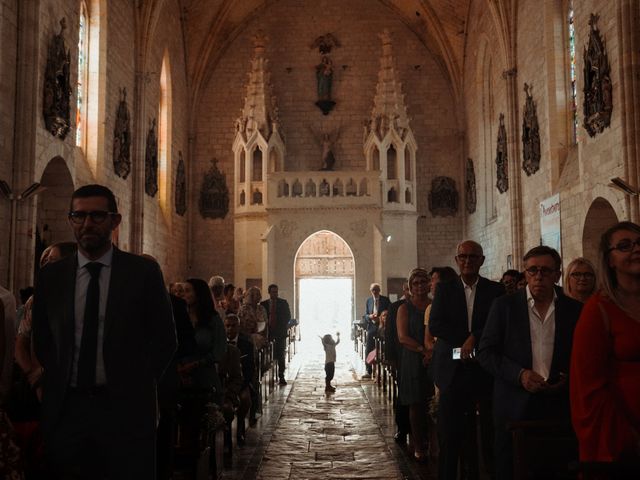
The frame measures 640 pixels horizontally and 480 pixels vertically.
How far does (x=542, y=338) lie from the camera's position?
3.74 m

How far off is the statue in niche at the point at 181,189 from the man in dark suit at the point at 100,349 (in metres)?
19.0

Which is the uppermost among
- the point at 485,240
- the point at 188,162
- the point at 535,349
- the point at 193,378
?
the point at 188,162

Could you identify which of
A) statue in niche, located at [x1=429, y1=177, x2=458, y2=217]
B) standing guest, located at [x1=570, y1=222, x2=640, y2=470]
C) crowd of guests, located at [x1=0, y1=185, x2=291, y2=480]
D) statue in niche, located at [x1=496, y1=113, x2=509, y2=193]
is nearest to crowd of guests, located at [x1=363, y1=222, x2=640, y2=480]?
standing guest, located at [x1=570, y1=222, x2=640, y2=470]

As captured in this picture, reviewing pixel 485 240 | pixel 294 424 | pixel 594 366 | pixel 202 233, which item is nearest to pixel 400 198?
pixel 485 240

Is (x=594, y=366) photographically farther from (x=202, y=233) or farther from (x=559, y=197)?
(x=202, y=233)

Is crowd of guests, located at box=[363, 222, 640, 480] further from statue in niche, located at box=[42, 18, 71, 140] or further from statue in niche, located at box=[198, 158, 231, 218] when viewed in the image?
statue in niche, located at box=[198, 158, 231, 218]

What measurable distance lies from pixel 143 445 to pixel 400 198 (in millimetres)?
18595

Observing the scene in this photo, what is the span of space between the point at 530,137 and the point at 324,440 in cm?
1061

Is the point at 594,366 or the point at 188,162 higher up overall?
the point at 188,162

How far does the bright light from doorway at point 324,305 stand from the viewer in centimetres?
2114

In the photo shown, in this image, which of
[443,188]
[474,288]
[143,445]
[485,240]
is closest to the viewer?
[143,445]

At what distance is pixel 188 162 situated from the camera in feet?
76.9

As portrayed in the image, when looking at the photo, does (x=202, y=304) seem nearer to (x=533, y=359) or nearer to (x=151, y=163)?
(x=533, y=359)

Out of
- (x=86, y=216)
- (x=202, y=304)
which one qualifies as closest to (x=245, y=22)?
(x=202, y=304)
